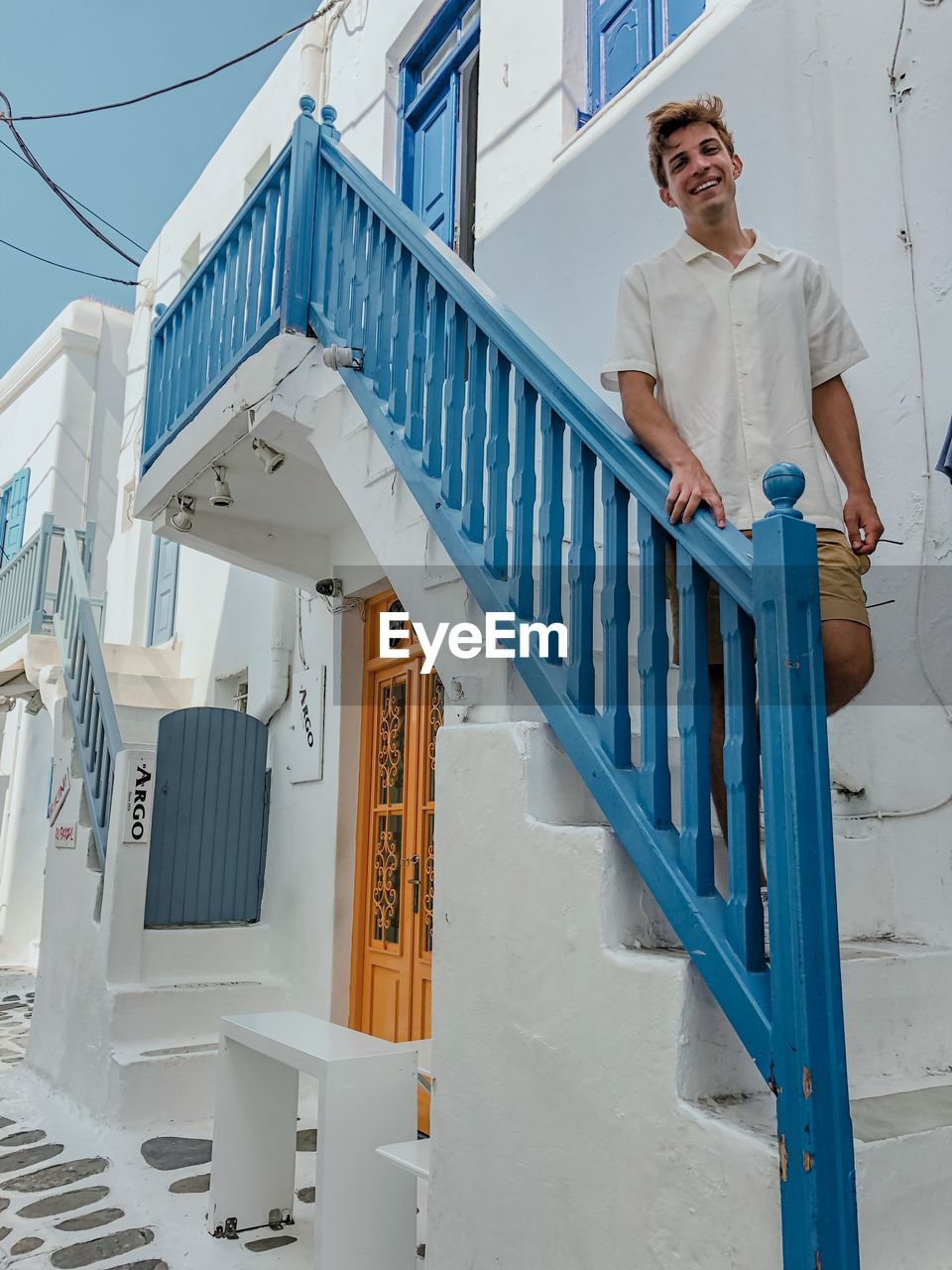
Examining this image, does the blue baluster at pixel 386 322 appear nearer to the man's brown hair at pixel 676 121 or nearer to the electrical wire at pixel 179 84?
the man's brown hair at pixel 676 121

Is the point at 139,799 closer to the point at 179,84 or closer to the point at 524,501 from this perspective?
the point at 524,501

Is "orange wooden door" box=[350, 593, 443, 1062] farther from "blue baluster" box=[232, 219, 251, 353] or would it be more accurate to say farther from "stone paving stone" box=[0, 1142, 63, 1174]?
"blue baluster" box=[232, 219, 251, 353]

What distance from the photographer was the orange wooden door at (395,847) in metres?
4.82

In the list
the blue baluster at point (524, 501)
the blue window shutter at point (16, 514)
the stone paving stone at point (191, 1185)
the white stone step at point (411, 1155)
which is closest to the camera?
the blue baluster at point (524, 501)

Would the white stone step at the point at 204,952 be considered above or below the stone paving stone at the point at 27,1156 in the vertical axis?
above

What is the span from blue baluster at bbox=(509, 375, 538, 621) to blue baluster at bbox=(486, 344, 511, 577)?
59mm

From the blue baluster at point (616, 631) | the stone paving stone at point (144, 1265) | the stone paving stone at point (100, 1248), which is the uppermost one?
the blue baluster at point (616, 631)

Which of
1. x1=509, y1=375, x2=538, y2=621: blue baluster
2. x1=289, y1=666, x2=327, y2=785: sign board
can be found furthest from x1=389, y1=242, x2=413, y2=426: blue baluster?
x1=289, y1=666, x2=327, y2=785: sign board

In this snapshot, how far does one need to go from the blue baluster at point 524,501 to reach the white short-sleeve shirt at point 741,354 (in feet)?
0.73

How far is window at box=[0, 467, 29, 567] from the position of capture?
1309 cm

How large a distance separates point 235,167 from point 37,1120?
7.40m

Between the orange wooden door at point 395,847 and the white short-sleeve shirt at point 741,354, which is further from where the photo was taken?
the orange wooden door at point 395,847

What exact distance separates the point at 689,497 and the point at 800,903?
2.41ft

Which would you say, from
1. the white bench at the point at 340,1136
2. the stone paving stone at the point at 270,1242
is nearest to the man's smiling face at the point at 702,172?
the white bench at the point at 340,1136
